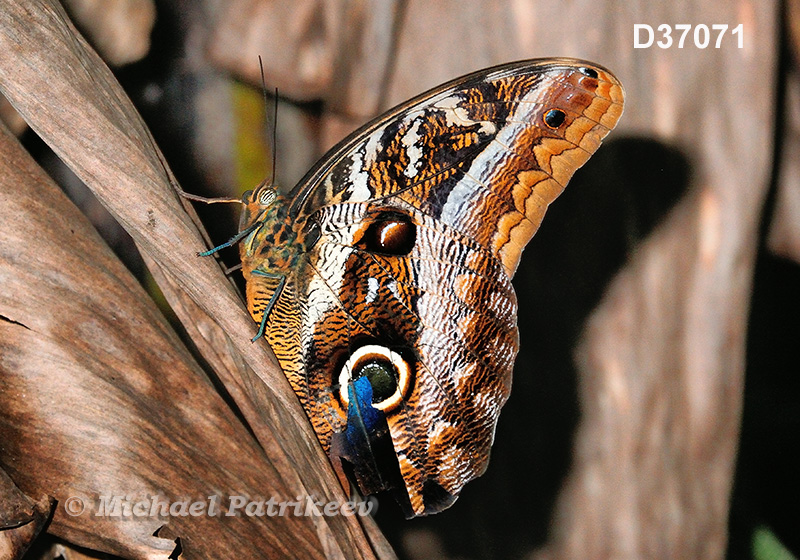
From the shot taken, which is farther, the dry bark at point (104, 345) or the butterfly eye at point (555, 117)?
the butterfly eye at point (555, 117)

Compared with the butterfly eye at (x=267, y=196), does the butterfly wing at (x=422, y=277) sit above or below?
below

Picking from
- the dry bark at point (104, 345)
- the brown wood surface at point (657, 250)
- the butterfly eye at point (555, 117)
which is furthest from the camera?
the brown wood surface at point (657, 250)

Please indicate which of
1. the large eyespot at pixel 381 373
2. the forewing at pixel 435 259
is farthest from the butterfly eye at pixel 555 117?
the large eyespot at pixel 381 373

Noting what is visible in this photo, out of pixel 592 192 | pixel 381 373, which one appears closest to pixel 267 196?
pixel 381 373

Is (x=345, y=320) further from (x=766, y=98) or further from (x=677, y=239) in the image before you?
(x=766, y=98)

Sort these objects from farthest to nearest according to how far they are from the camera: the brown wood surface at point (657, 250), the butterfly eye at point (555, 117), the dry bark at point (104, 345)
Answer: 1. the brown wood surface at point (657, 250)
2. the butterfly eye at point (555, 117)
3. the dry bark at point (104, 345)

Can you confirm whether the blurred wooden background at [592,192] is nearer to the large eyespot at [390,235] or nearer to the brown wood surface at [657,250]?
the brown wood surface at [657,250]

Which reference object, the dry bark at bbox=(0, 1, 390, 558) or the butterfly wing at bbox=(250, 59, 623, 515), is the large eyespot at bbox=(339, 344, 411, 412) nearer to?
the butterfly wing at bbox=(250, 59, 623, 515)

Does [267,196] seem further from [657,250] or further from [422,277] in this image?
[657,250]

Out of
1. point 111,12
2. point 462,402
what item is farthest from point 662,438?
point 111,12
